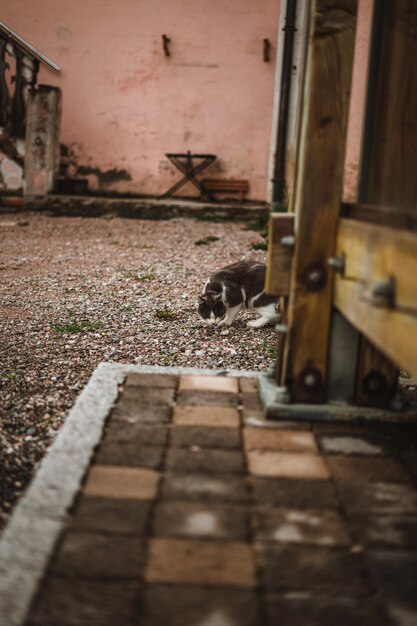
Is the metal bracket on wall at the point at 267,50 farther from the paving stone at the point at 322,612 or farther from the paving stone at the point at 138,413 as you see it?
the paving stone at the point at 322,612

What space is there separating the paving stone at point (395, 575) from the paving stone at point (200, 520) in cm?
36

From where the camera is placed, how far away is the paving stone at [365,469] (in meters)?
2.31

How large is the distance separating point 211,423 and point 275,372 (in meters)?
0.51

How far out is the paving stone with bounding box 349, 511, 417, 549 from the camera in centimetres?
191

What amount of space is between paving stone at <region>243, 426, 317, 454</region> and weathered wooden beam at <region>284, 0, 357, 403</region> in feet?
0.74

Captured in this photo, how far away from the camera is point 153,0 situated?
11.8m

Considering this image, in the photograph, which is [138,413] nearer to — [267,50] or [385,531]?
[385,531]

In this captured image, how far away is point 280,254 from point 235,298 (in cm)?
237

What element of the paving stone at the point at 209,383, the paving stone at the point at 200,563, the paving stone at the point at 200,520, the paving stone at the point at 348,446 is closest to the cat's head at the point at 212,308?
the paving stone at the point at 209,383

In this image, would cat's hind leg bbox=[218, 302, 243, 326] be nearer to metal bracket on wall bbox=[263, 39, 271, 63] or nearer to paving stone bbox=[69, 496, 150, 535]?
paving stone bbox=[69, 496, 150, 535]

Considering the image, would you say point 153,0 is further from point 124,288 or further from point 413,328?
point 413,328

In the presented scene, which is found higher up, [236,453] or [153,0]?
[153,0]

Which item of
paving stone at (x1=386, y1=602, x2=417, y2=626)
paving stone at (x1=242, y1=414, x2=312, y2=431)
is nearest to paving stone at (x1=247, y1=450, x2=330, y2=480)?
paving stone at (x1=242, y1=414, x2=312, y2=431)

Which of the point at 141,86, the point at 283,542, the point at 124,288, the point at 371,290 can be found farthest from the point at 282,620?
the point at 141,86
